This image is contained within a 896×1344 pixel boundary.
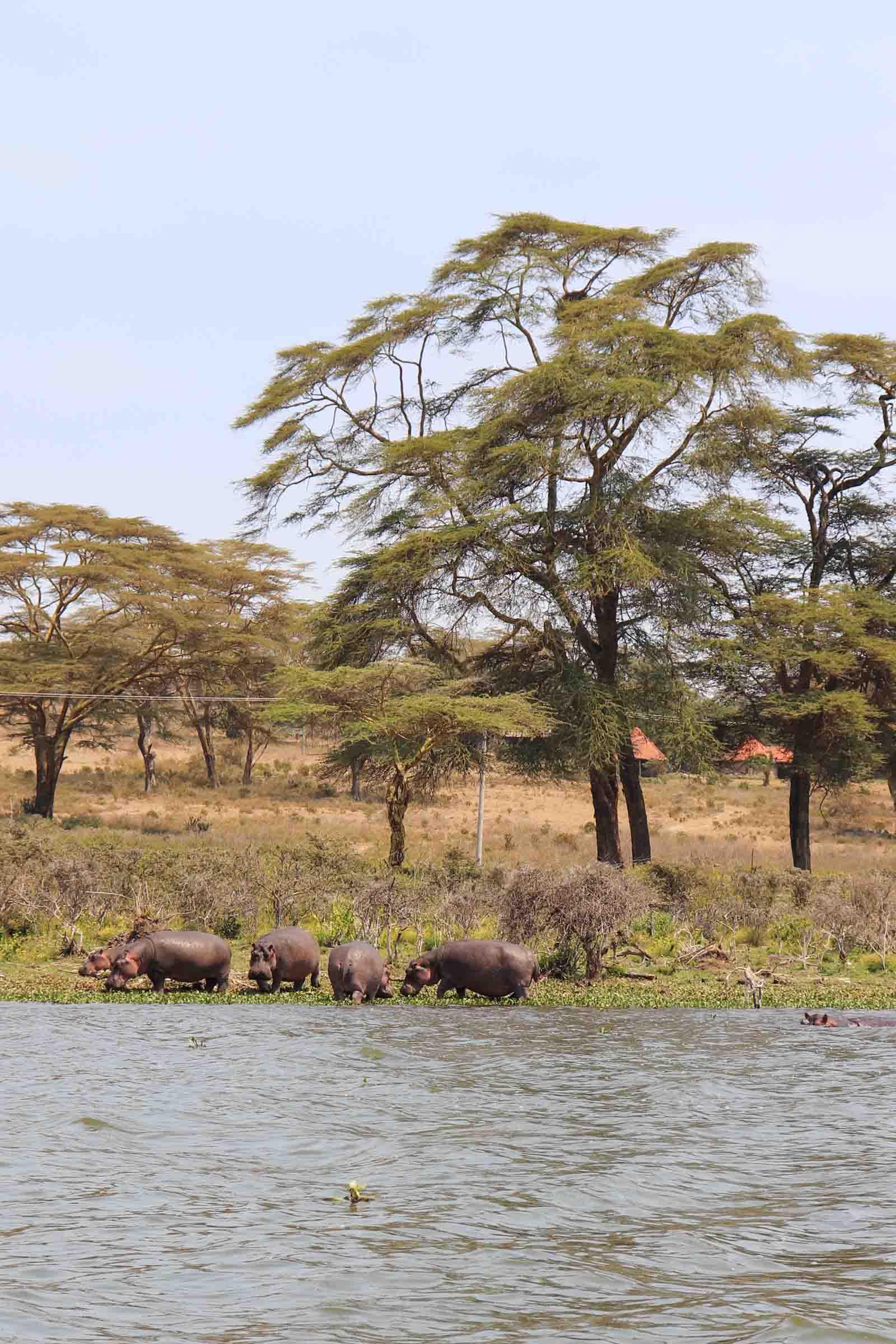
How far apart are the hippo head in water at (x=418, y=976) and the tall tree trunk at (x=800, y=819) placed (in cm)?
2201

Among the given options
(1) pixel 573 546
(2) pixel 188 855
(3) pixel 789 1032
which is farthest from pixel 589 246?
(3) pixel 789 1032

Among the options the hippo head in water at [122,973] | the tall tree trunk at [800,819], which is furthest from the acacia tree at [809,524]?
the hippo head in water at [122,973]

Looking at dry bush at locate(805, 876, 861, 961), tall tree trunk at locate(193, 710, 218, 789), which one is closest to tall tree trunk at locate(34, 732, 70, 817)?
tall tree trunk at locate(193, 710, 218, 789)

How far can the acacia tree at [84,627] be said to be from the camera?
1914 inches

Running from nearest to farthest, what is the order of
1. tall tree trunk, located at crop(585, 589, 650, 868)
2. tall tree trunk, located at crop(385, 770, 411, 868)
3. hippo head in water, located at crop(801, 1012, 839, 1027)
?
hippo head in water, located at crop(801, 1012, 839, 1027), tall tree trunk, located at crop(385, 770, 411, 868), tall tree trunk, located at crop(585, 589, 650, 868)

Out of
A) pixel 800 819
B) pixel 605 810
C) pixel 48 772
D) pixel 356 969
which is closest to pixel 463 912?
pixel 356 969

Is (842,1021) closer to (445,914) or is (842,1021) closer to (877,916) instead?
(877,916)

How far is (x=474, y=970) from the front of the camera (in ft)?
54.9

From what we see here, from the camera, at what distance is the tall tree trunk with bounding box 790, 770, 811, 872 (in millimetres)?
37062

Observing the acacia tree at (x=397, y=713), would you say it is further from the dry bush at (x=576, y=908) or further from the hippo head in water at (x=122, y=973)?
the hippo head in water at (x=122, y=973)

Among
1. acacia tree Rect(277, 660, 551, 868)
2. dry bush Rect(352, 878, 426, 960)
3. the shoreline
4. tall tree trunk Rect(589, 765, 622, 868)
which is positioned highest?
acacia tree Rect(277, 660, 551, 868)

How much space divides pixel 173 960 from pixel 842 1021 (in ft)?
25.4

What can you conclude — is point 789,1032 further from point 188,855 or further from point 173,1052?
point 188,855

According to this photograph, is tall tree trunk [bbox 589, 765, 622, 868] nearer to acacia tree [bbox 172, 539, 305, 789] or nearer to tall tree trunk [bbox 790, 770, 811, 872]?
tall tree trunk [bbox 790, 770, 811, 872]
